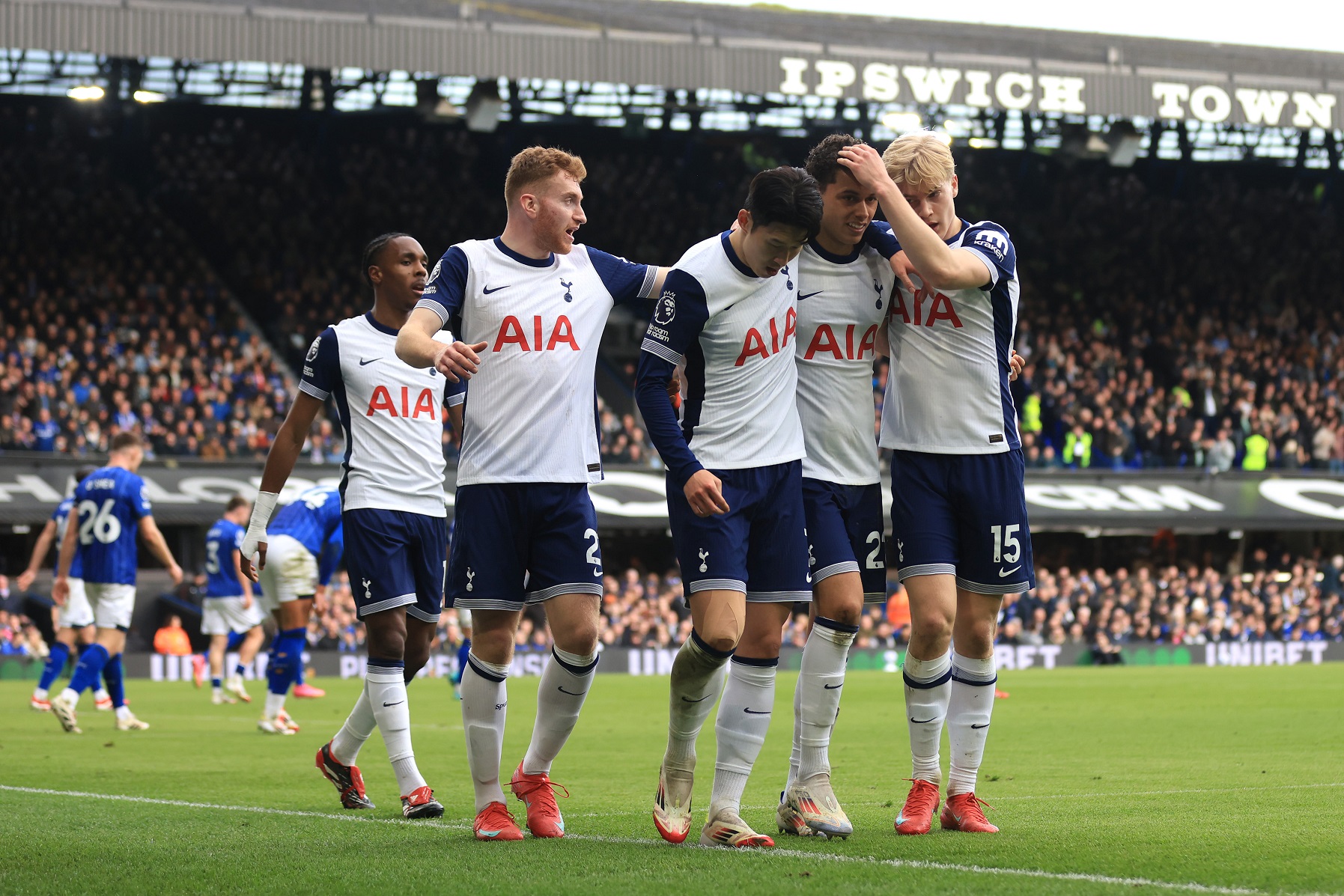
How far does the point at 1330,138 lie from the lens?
124 feet

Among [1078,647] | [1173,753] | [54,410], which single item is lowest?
[1078,647]

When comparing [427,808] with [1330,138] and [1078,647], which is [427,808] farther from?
[1330,138]

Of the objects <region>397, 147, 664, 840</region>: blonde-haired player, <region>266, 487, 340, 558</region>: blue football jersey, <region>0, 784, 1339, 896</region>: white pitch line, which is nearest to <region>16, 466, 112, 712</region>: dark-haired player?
<region>266, 487, 340, 558</region>: blue football jersey

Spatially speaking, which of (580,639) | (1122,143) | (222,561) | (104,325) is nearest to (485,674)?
(580,639)

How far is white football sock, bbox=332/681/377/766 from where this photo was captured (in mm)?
7422

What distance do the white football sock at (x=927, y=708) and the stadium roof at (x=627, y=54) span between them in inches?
929

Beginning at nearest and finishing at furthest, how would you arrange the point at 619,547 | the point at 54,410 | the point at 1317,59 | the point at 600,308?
the point at 600,308 → the point at 54,410 → the point at 619,547 → the point at 1317,59

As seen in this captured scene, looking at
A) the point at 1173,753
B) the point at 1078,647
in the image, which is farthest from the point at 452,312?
the point at 1078,647

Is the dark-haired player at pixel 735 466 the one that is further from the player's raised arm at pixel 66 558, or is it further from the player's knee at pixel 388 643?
the player's raised arm at pixel 66 558

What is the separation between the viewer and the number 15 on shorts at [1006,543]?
20.2 feet

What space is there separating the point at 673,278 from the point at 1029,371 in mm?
30961

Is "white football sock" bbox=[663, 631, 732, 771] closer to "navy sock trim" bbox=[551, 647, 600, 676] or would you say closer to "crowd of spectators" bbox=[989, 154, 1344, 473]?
"navy sock trim" bbox=[551, 647, 600, 676]

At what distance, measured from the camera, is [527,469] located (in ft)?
19.4

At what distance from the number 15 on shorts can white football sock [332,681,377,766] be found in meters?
2.93
